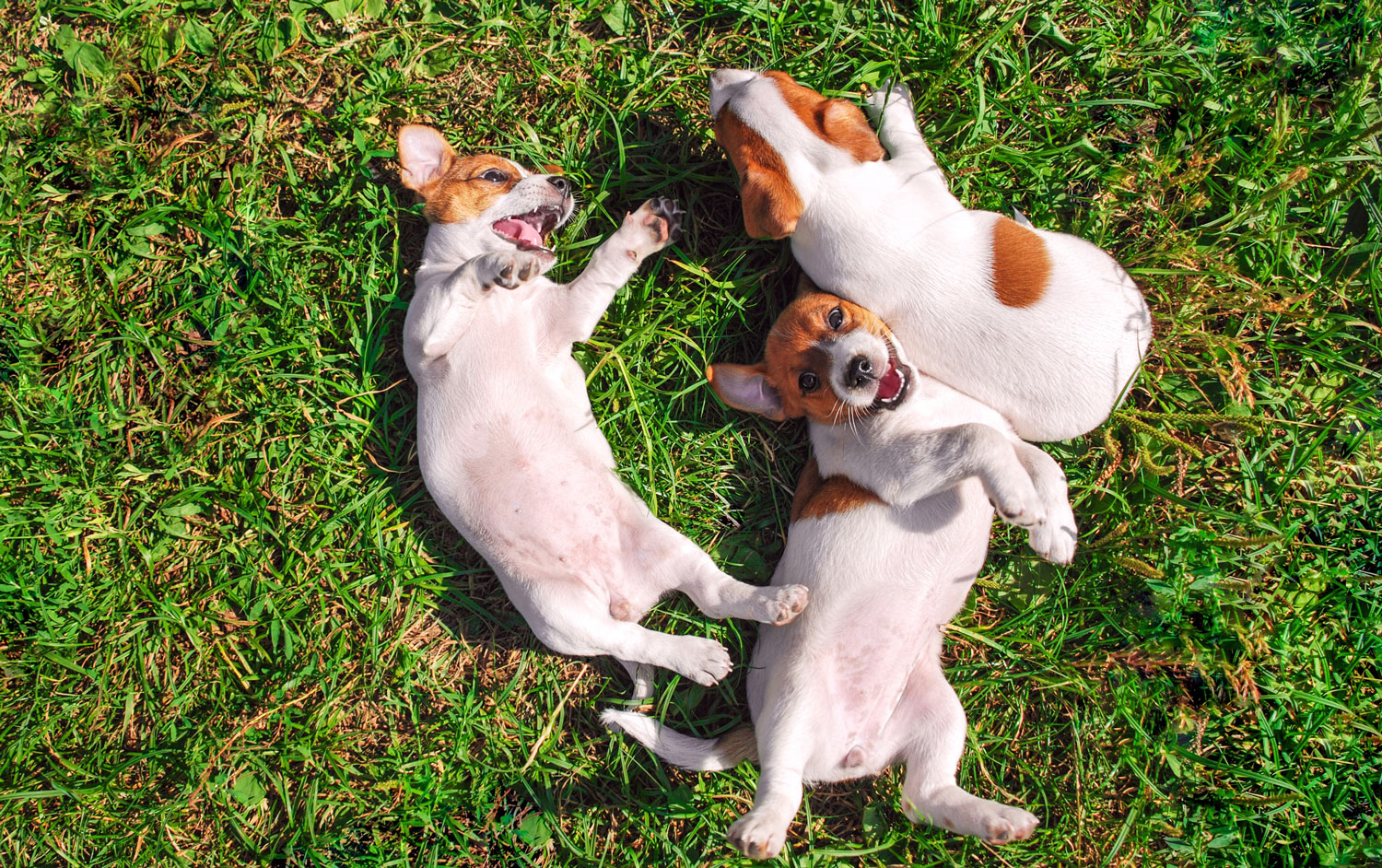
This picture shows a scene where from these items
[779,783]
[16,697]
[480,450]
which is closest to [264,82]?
[480,450]

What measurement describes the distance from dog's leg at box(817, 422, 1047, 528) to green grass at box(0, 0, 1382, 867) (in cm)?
77

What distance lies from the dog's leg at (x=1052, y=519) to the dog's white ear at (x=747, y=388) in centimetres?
114

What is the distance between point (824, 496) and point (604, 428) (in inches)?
46.4

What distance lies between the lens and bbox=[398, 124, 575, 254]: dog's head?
4.05m

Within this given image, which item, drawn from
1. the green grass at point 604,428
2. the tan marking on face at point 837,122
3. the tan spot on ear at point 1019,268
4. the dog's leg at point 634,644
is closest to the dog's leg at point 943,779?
the green grass at point 604,428

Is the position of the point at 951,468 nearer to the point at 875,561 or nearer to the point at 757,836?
the point at 875,561

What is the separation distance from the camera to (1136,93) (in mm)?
4379

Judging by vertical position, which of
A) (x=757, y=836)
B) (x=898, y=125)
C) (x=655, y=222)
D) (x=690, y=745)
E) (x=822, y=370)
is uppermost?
(x=898, y=125)

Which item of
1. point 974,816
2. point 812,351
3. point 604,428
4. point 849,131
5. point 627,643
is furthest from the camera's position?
point 604,428

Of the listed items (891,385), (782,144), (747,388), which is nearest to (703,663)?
(747,388)

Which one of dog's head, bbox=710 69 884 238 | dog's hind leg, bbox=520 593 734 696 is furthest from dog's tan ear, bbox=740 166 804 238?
dog's hind leg, bbox=520 593 734 696

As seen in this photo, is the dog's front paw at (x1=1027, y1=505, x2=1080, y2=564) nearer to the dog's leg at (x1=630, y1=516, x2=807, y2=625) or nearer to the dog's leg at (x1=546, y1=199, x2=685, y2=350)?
the dog's leg at (x1=630, y1=516, x2=807, y2=625)

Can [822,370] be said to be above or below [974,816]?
above

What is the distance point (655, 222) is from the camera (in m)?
4.07
